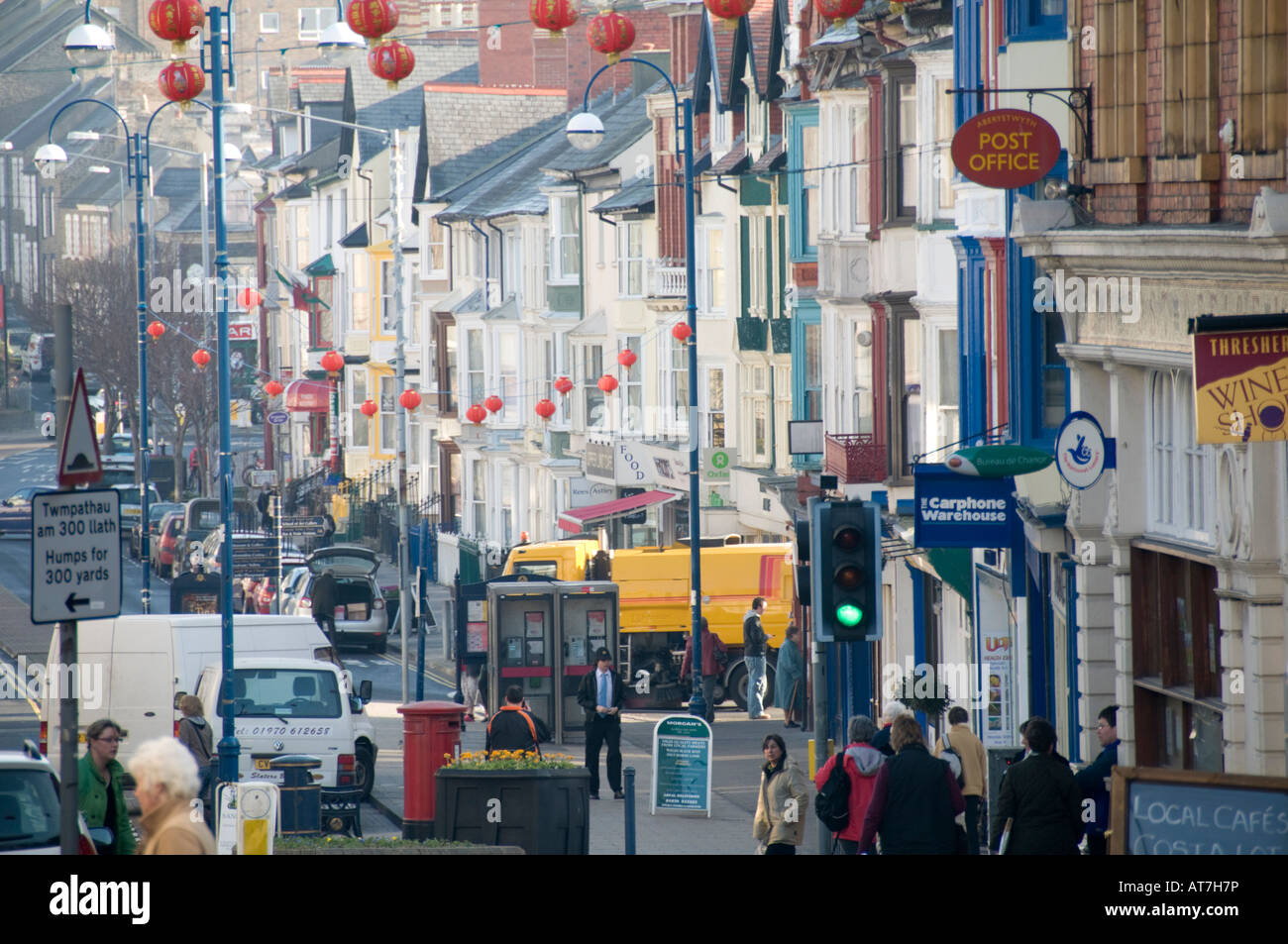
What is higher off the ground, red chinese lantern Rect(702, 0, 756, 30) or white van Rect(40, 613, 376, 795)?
red chinese lantern Rect(702, 0, 756, 30)

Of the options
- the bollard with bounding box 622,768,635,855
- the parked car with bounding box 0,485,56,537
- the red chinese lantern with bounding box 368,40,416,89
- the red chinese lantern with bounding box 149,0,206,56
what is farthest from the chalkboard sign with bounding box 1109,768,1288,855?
the parked car with bounding box 0,485,56,537

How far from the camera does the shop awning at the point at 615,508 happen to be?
4247 cm

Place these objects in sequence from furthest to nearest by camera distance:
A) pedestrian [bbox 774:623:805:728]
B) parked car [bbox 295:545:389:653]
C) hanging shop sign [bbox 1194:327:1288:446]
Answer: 1. parked car [bbox 295:545:389:653]
2. pedestrian [bbox 774:623:805:728]
3. hanging shop sign [bbox 1194:327:1288:446]

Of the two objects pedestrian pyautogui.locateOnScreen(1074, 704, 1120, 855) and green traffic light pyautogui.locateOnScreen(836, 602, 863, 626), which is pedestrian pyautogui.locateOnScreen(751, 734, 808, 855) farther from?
green traffic light pyautogui.locateOnScreen(836, 602, 863, 626)

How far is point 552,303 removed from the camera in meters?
51.1

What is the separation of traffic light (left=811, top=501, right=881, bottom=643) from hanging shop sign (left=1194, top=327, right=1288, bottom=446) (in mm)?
2187

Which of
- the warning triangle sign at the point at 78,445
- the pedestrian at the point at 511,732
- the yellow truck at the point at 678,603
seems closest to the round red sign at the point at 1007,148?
the pedestrian at the point at 511,732

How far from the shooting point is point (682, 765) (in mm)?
21125

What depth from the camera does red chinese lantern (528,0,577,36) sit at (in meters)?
19.7

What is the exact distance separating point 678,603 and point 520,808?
51.1ft

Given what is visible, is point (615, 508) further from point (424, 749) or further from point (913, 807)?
point (913, 807)
